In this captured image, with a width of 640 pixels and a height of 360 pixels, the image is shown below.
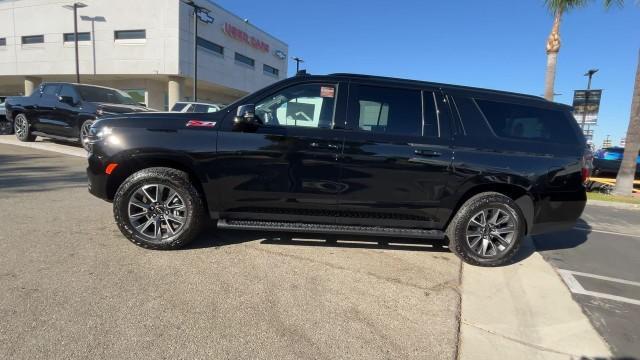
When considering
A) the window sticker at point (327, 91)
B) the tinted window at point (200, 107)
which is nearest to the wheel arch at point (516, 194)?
the window sticker at point (327, 91)

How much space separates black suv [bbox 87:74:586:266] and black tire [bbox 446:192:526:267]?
0.5 inches

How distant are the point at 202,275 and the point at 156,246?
812 mm

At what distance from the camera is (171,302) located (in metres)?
2.84

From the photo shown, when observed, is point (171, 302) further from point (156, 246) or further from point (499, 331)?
point (499, 331)

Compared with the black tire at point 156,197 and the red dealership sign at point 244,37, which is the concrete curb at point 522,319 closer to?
the black tire at point 156,197

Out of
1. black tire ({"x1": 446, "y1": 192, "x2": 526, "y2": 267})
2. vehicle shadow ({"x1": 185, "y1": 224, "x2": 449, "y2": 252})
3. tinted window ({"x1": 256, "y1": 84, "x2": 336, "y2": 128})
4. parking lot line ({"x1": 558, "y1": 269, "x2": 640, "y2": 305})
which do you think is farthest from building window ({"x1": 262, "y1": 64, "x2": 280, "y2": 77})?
parking lot line ({"x1": 558, "y1": 269, "x2": 640, "y2": 305})

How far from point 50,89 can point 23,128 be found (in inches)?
70.2

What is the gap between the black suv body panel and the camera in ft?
12.4

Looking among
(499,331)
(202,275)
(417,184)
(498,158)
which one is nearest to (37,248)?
(202,275)

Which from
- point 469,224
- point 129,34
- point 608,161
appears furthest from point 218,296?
point 129,34

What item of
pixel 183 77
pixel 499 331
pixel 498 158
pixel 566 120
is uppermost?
pixel 183 77

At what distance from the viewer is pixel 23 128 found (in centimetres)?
1088

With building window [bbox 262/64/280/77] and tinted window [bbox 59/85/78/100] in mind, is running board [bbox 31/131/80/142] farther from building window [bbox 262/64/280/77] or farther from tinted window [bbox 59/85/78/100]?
building window [bbox 262/64/280/77]

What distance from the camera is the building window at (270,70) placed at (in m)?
39.7
